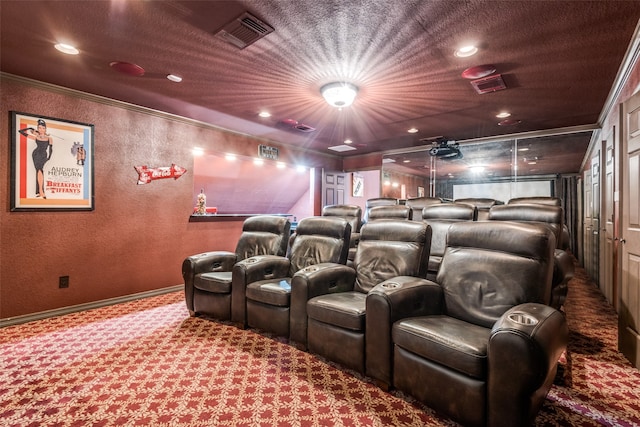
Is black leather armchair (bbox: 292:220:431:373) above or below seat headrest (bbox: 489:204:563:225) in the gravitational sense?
below

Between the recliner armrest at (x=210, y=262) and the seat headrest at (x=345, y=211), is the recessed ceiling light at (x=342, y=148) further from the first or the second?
the recliner armrest at (x=210, y=262)

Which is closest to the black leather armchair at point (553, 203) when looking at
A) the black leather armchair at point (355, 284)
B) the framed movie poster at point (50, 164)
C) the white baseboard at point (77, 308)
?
the black leather armchair at point (355, 284)

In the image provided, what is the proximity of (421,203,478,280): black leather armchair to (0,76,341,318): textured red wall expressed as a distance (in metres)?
3.44

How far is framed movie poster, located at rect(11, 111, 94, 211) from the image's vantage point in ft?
10.7

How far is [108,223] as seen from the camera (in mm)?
3918

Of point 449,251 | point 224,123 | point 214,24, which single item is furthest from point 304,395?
point 224,123

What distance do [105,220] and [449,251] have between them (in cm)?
400

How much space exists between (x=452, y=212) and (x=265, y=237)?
218 centimetres

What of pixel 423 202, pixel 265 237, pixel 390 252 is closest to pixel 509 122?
Answer: pixel 423 202

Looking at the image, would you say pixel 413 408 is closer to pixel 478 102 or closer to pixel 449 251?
pixel 449 251

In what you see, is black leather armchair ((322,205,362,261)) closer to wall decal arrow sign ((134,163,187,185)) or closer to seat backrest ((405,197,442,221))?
seat backrest ((405,197,442,221))

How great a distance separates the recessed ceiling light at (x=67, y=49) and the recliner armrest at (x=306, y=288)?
9.08ft

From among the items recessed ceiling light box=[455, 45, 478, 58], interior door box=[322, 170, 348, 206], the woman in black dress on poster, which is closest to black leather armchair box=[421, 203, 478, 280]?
recessed ceiling light box=[455, 45, 478, 58]

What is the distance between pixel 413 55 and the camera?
2.78 metres
